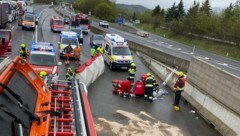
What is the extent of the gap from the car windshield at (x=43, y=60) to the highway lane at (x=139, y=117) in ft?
8.54

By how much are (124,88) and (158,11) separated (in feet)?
329

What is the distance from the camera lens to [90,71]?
59.9 feet

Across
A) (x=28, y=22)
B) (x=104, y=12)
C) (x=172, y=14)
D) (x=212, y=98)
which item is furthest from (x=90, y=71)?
(x=104, y=12)

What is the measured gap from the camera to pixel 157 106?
634 inches

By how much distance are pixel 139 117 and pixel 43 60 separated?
20.1 ft

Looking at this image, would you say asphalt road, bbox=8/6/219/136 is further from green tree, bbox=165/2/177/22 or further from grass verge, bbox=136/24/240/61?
green tree, bbox=165/2/177/22

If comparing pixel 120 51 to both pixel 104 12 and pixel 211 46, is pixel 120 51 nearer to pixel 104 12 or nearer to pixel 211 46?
pixel 211 46

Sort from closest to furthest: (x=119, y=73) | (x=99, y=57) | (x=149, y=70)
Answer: (x=99, y=57), (x=119, y=73), (x=149, y=70)

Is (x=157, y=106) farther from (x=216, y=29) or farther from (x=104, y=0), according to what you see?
(x=104, y=0)

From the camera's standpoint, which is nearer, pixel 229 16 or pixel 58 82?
pixel 58 82

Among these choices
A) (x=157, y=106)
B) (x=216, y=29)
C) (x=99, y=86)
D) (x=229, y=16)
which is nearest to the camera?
(x=157, y=106)

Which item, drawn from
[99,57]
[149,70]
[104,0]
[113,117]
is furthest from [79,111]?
[104,0]

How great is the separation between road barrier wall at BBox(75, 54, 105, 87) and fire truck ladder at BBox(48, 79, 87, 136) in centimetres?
611

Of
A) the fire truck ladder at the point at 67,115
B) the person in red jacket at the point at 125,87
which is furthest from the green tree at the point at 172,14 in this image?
the fire truck ladder at the point at 67,115
